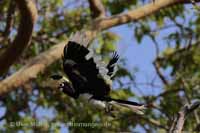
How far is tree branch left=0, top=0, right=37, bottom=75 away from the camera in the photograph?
130 inches

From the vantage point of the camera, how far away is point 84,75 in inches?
50.8

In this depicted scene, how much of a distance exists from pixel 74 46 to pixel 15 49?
2.19 meters

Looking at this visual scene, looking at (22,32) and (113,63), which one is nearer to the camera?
(113,63)

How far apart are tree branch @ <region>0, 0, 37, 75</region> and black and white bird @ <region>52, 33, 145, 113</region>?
80.4 inches

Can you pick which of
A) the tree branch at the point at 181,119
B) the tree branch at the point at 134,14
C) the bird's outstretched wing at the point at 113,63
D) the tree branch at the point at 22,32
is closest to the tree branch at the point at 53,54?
the tree branch at the point at 134,14

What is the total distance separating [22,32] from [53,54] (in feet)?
1.09

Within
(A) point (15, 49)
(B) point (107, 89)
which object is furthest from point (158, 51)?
(B) point (107, 89)

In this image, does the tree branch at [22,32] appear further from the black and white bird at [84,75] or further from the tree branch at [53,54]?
the black and white bird at [84,75]

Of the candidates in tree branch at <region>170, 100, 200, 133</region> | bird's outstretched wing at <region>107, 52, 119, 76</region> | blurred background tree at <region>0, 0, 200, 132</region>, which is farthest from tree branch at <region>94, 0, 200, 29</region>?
bird's outstretched wing at <region>107, 52, 119, 76</region>

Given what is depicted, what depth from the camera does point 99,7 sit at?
421cm

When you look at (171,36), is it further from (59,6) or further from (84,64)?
(84,64)

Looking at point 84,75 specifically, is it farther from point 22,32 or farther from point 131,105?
point 22,32

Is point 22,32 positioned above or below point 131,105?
above

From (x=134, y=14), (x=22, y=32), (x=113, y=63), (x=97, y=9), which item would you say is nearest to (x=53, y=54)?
(x=22, y=32)
